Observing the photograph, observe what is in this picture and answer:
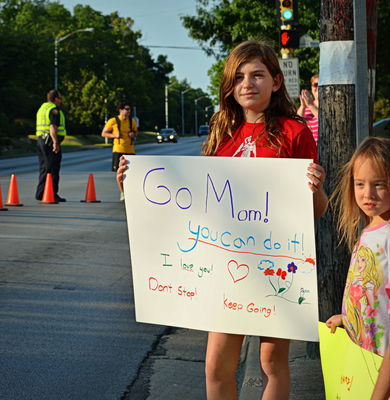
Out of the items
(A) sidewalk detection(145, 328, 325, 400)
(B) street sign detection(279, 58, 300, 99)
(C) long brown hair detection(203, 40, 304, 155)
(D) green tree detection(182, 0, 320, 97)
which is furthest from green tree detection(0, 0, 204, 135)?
(C) long brown hair detection(203, 40, 304, 155)

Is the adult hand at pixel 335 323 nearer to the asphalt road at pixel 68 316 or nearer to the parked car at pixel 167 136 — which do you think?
the asphalt road at pixel 68 316

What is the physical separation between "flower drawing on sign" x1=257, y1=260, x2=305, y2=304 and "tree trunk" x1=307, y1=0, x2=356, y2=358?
1673 millimetres

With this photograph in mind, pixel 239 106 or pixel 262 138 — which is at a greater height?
pixel 239 106

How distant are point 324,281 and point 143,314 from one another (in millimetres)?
1708

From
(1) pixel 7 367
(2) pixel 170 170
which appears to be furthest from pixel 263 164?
(1) pixel 7 367

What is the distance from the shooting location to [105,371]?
5.44 meters

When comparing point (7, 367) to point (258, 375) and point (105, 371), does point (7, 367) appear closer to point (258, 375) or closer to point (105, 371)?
point (105, 371)

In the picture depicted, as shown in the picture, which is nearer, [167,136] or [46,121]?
[46,121]

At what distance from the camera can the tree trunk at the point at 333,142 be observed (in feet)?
16.9

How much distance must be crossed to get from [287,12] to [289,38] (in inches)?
17.2

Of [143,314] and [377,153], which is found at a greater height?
[377,153]

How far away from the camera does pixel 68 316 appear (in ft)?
22.5

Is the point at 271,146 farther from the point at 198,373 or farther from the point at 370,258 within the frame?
the point at 198,373

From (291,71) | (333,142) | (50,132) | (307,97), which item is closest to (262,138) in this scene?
(333,142)
